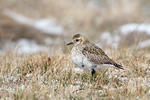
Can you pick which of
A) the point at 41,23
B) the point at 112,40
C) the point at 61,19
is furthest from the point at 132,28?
the point at 41,23

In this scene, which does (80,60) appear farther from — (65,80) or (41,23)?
(41,23)

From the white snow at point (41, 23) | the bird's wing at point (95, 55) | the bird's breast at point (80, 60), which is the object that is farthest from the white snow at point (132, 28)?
the bird's breast at point (80, 60)

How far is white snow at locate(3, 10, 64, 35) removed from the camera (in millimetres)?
17812

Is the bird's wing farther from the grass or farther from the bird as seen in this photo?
the grass

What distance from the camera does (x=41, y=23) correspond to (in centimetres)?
1880

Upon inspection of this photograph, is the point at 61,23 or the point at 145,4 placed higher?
the point at 145,4

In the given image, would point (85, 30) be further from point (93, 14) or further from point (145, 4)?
point (145, 4)

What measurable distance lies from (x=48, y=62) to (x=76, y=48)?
2.19 feet

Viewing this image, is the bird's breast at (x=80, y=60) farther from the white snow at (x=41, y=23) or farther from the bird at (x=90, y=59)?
the white snow at (x=41, y=23)

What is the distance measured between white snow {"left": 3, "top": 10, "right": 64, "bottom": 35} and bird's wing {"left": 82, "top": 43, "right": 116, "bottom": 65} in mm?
11020

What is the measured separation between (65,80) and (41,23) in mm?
12992

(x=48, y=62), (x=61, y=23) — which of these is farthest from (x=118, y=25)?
(x=48, y=62)

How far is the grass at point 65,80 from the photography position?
5125 millimetres

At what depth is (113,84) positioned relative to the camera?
5809 millimetres
